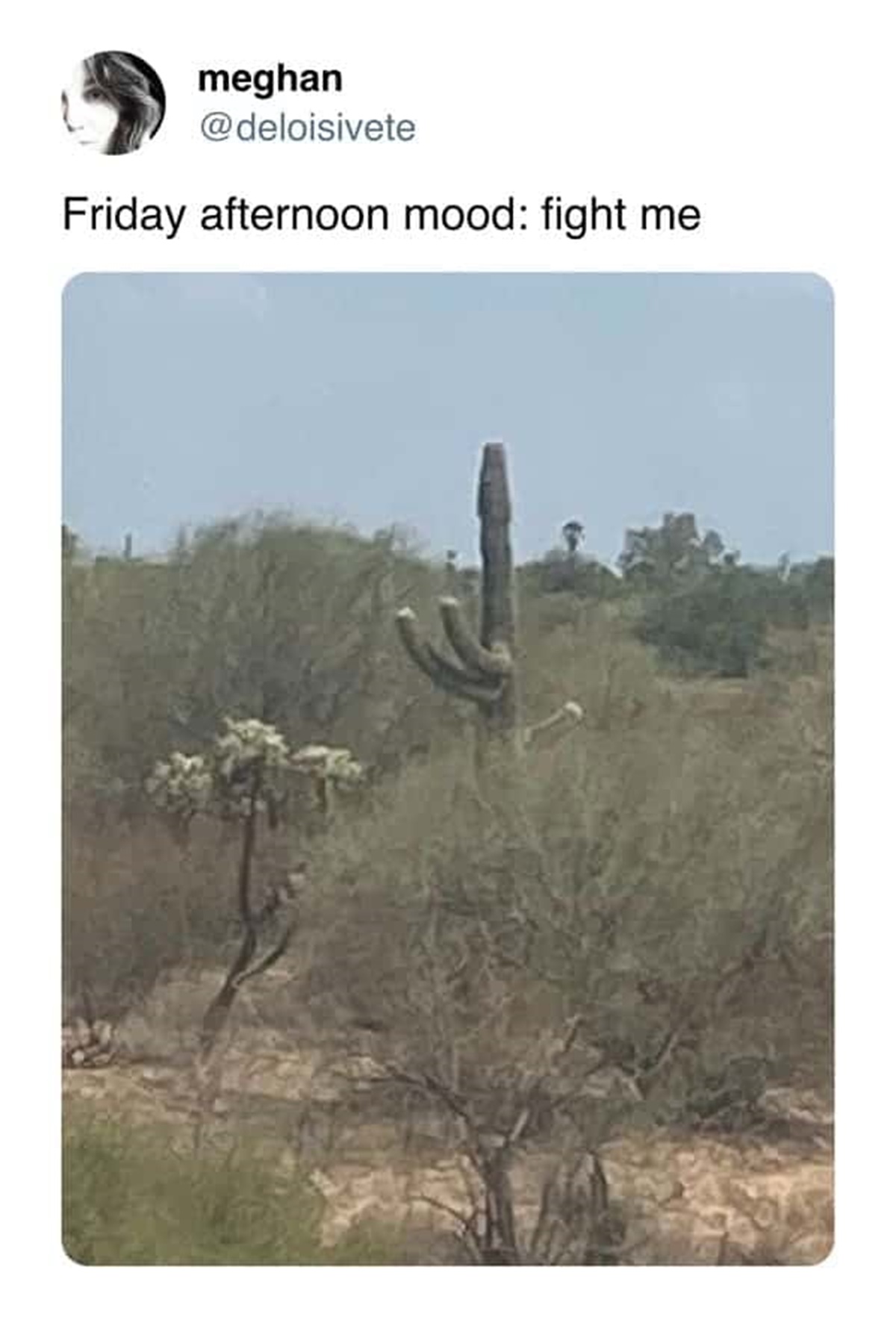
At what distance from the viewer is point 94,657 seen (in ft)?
12.8

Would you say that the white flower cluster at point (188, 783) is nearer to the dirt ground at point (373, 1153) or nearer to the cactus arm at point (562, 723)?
the dirt ground at point (373, 1153)

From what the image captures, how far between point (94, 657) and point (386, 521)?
0.29m

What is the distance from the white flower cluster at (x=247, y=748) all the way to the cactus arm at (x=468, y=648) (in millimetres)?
181

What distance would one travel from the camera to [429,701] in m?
3.90

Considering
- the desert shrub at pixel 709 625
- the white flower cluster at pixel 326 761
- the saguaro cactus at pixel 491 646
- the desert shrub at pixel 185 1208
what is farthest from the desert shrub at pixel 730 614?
the desert shrub at pixel 185 1208
